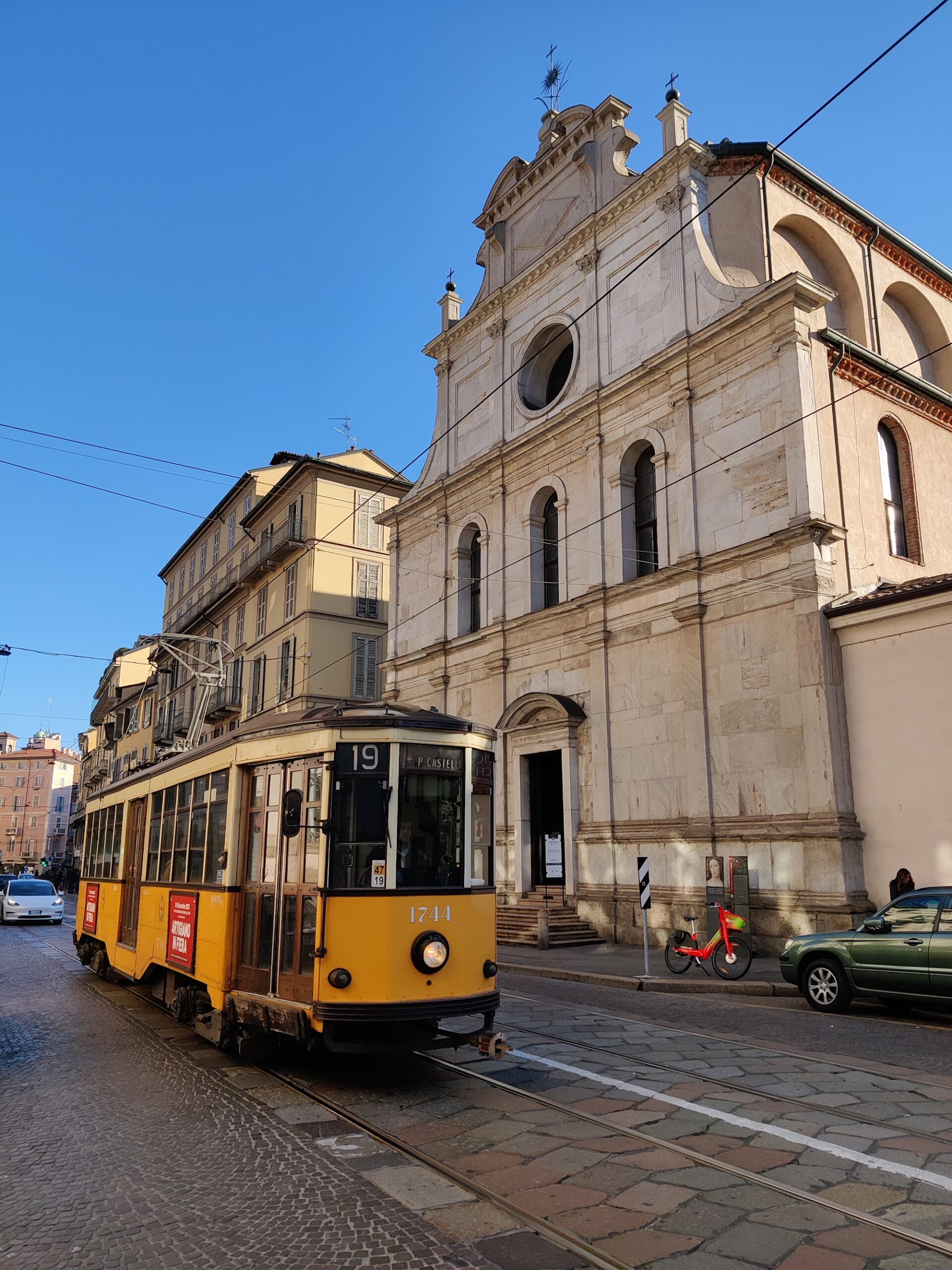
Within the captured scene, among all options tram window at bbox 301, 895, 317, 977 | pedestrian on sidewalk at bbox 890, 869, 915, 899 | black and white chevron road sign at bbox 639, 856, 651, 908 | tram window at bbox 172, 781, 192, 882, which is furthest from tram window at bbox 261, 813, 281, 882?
pedestrian on sidewalk at bbox 890, 869, 915, 899

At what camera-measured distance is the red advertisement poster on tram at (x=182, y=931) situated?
8969 mm

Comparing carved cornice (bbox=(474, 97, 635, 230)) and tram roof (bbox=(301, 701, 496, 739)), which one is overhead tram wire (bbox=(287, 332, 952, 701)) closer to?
carved cornice (bbox=(474, 97, 635, 230))

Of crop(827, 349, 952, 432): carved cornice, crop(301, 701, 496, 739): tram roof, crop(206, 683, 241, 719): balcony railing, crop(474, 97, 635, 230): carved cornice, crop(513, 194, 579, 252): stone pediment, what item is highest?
crop(474, 97, 635, 230): carved cornice

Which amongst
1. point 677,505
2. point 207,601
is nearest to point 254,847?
point 677,505

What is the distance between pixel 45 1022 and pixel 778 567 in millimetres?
12760

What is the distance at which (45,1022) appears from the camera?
10.7 meters

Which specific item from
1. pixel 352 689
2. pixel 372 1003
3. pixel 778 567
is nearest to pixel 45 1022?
pixel 372 1003

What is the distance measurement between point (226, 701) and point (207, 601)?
23.7 feet

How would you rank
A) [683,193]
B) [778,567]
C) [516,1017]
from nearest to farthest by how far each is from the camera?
[516,1017] → [778,567] → [683,193]

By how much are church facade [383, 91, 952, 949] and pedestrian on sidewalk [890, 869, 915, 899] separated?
2.35 feet

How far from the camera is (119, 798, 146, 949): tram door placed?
1185cm

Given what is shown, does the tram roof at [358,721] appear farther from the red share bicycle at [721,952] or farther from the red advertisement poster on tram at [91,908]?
the red advertisement poster on tram at [91,908]

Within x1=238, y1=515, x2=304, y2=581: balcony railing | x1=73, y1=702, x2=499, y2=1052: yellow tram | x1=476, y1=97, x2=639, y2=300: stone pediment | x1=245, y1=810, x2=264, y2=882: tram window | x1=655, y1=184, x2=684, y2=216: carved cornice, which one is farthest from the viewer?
x1=238, y1=515, x2=304, y2=581: balcony railing

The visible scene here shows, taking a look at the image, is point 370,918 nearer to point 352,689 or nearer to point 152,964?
point 152,964
